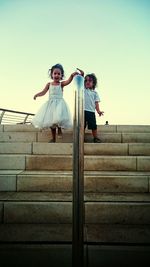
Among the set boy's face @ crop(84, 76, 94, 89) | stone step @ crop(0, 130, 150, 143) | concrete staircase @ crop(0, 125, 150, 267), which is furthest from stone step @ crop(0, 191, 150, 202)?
boy's face @ crop(84, 76, 94, 89)

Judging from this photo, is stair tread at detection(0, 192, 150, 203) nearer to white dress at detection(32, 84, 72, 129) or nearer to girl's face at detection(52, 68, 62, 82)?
white dress at detection(32, 84, 72, 129)

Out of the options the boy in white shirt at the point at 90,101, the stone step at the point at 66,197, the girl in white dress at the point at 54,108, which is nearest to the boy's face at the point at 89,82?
the boy in white shirt at the point at 90,101

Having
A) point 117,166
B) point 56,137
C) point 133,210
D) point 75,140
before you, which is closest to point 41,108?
point 56,137

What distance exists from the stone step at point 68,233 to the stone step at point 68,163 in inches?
43.5

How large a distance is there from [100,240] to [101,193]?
849mm

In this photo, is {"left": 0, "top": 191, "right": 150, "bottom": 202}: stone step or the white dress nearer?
{"left": 0, "top": 191, "right": 150, "bottom": 202}: stone step

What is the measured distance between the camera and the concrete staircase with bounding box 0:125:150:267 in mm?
1903

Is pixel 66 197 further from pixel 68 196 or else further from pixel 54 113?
pixel 54 113

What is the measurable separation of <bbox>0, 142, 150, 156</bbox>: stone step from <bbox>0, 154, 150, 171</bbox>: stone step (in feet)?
1.08

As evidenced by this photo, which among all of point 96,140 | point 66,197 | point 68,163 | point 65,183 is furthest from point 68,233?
point 96,140

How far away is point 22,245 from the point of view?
1.76m

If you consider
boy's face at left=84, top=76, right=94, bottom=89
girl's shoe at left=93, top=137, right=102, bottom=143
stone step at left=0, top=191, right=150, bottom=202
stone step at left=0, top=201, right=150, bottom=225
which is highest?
boy's face at left=84, top=76, right=94, bottom=89

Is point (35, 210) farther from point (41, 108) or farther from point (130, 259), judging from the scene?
point (41, 108)

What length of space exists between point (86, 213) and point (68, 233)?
1.12 ft
